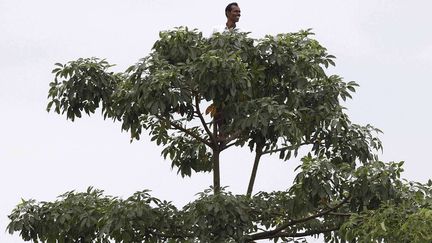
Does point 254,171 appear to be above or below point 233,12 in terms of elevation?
below

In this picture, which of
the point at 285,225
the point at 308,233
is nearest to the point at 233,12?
the point at 285,225

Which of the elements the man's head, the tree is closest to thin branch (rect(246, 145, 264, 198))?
the tree

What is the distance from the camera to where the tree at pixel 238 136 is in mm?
12688

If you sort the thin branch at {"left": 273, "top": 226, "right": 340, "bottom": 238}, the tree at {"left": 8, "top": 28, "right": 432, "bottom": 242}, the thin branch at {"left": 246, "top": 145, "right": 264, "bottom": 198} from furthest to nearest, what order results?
the thin branch at {"left": 246, "top": 145, "right": 264, "bottom": 198}
the thin branch at {"left": 273, "top": 226, "right": 340, "bottom": 238}
the tree at {"left": 8, "top": 28, "right": 432, "bottom": 242}

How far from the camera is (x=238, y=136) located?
14266 mm

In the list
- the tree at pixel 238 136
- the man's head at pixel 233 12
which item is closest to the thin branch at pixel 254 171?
the tree at pixel 238 136

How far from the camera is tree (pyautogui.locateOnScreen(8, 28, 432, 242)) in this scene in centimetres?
1269

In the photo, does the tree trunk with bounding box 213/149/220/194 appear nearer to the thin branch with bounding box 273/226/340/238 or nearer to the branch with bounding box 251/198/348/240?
the branch with bounding box 251/198/348/240

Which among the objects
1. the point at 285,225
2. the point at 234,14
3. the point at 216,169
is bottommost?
the point at 285,225

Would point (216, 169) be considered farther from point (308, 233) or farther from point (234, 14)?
point (234, 14)

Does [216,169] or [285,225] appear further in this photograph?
[216,169]

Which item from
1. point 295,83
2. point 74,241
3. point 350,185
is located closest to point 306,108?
point 295,83

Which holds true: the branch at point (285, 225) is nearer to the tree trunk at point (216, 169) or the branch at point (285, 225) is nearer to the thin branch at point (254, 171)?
the thin branch at point (254, 171)

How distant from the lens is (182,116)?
14086 millimetres
